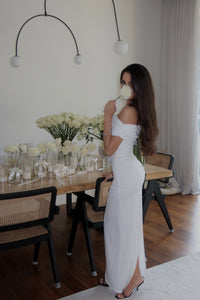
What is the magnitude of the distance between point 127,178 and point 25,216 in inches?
30.4

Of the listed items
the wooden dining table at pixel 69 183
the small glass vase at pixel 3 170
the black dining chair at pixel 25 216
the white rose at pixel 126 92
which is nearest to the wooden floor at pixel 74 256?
the black dining chair at pixel 25 216

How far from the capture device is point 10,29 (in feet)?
13.9

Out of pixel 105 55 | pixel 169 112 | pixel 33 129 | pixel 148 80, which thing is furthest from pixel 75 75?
pixel 148 80

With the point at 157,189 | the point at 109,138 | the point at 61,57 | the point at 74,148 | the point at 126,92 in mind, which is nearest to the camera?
the point at 126,92

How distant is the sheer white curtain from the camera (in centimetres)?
521

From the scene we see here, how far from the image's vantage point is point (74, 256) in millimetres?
3275

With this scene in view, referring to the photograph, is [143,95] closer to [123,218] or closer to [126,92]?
[126,92]

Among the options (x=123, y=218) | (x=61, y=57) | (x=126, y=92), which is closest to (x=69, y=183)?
(x=123, y=218)

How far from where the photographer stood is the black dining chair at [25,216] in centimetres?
238

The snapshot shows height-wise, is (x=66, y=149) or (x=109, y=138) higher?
(x=109, y=138)

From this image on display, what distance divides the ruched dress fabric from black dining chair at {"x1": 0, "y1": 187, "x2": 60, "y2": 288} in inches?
17.3

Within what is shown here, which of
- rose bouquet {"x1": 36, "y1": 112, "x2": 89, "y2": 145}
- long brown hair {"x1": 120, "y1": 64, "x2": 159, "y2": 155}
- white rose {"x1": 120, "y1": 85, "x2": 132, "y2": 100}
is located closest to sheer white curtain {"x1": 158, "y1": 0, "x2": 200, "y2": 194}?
rose bouquet {"x1": 36, "y1": 112, "x2": 89, "y2": 145}

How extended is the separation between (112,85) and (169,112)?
1.06 meters

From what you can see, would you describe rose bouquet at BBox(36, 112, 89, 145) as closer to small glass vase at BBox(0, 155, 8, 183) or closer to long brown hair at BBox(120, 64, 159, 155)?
small glass vase at BBox(0, 155, 8, 183)
